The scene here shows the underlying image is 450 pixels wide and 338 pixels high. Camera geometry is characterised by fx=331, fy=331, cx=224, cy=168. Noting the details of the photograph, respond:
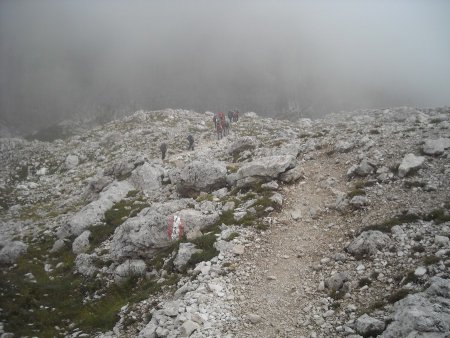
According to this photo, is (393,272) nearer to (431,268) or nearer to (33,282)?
(431,268)

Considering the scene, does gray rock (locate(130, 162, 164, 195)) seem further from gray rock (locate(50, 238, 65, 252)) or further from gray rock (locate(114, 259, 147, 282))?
gray rock (locate(114, 259, 147, 282))

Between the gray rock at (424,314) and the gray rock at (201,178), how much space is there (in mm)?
18070

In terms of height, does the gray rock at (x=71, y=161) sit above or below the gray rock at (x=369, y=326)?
below

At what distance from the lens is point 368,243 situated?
55.9ft

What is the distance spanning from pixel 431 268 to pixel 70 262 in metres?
23.9

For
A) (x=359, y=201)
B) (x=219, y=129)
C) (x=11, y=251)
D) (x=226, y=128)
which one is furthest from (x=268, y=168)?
(x=226, y=128)

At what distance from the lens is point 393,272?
15.2 metres

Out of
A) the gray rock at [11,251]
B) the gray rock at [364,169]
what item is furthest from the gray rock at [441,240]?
the gray rock at [11,251]

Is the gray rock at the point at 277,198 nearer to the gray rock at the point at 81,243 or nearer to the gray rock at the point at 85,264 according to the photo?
the gray rock at the point at 85,264

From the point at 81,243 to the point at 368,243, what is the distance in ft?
71.6

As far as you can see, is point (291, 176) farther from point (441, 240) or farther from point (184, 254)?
point (441, 240)

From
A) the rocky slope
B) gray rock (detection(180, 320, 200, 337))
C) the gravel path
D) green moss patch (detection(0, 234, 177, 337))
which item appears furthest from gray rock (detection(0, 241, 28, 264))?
the gravel path

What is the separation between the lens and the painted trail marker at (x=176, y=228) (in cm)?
2245

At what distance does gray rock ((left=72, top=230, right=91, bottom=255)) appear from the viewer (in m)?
26.8
